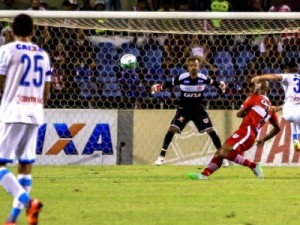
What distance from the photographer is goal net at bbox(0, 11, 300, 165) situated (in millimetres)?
20219

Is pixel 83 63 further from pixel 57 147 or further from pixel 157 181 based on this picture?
pixel 157 181

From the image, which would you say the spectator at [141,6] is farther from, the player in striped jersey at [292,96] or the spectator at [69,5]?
the player in striped jersey at [292,96]

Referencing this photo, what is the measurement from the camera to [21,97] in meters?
10.2

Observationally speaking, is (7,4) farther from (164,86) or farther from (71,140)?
(164,86)

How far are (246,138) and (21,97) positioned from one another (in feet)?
21.8

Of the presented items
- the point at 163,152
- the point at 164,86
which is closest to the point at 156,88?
the point at 164,86

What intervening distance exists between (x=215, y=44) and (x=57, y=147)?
3498mm

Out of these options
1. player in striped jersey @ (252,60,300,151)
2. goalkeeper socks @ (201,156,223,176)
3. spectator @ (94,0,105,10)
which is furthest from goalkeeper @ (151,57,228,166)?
goalkeeper socks @ (201,156,223,176)

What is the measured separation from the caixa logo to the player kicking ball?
417 cm

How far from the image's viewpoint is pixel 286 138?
20.7 m

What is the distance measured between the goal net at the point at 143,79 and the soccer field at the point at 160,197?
1.61 metres

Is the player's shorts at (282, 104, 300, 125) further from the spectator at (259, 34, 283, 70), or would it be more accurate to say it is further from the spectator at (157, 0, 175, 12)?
the spectator at (157, 0, 175, 12)

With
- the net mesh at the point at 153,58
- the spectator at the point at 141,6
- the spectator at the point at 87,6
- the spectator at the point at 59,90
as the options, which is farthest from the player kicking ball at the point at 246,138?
the spectator at the point at 141,6

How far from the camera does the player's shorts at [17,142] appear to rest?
10117 millimetres
